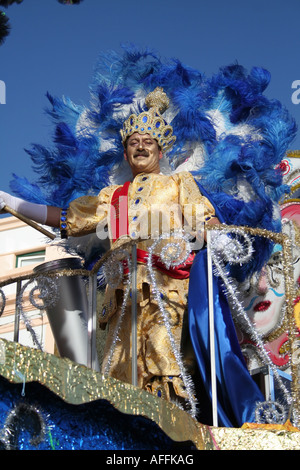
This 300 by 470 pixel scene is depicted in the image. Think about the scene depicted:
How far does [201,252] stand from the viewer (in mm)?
6016

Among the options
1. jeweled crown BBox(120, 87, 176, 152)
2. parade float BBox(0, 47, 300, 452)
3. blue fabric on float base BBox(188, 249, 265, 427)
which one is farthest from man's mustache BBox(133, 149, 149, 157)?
blue fabric on float base BBox(188, 249, 265, 427)

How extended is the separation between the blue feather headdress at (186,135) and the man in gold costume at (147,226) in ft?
1.54

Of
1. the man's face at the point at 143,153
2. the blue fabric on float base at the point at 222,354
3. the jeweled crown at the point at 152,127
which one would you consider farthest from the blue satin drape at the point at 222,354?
the jeweled crown at the point at 152,127

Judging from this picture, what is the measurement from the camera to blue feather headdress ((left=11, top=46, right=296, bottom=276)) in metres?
7.13

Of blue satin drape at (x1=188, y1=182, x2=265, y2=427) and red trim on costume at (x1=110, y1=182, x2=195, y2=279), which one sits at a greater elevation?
red trim on costume at (x1=110, y1=182, x2=195, y2=279)

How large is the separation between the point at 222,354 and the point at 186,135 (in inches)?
88.9

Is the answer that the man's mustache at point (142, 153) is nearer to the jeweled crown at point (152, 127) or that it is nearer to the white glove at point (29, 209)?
the jeweled crown at point (152, 127)

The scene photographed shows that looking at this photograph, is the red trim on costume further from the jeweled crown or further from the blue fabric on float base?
the jeweled crown

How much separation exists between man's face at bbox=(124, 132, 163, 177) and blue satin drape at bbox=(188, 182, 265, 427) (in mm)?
1034

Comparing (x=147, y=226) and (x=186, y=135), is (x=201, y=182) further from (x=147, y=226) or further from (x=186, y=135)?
(x=147, y=226)

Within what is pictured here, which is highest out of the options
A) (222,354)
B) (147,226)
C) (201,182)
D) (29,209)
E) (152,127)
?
(152,127)

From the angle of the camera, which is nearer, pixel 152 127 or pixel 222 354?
pixel 222 354

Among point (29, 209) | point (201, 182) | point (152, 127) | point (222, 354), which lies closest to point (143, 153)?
point (152, 127)

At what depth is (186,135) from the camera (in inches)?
289
